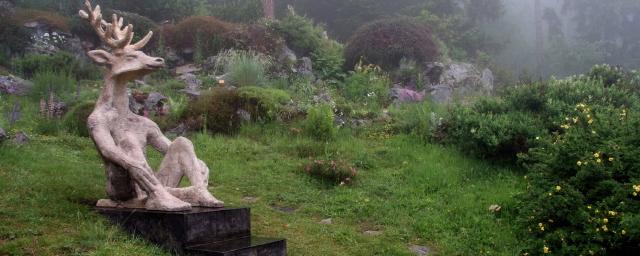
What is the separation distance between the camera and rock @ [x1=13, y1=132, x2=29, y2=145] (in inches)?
275

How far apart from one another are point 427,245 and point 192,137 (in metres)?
4.60

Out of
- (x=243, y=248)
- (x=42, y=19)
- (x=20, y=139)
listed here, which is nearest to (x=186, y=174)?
(x=243, y=248)

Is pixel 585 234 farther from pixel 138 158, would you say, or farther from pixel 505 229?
pixel 138 158

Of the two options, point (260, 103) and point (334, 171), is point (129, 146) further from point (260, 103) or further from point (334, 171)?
point (260, 103)

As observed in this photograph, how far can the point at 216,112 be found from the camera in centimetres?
967

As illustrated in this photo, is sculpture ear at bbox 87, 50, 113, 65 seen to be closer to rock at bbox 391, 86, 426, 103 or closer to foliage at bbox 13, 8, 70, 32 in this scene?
rock at bbox 391, 86, 426, 103

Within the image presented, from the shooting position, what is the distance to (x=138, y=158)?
15.6 ft

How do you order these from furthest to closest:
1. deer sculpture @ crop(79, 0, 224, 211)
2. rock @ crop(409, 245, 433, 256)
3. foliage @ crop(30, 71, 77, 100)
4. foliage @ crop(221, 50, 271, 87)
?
foliage @ crop(221, 50, 271, 87) → foliage @ crop(30, 71, 77, 100) → rock @ crop(409, 245, 433, 256) → deer sculpture @ crop(79, 0, 224, 211)

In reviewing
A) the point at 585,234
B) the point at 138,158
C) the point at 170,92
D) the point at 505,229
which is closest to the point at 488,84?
the point at 170,92

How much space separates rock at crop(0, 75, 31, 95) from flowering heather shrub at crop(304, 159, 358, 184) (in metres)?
6.37

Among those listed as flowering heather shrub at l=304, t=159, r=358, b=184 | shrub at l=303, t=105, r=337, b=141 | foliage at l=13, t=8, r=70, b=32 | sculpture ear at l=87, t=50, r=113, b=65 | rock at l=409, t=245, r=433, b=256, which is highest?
foliage at l=13, t=8, r=70, b=32

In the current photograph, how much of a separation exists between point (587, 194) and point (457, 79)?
35.7ft

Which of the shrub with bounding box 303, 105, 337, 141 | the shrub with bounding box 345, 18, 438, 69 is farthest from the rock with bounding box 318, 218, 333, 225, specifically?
the shrub with bounding box 345, 18, 438, 69

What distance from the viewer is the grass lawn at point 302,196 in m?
4.70
